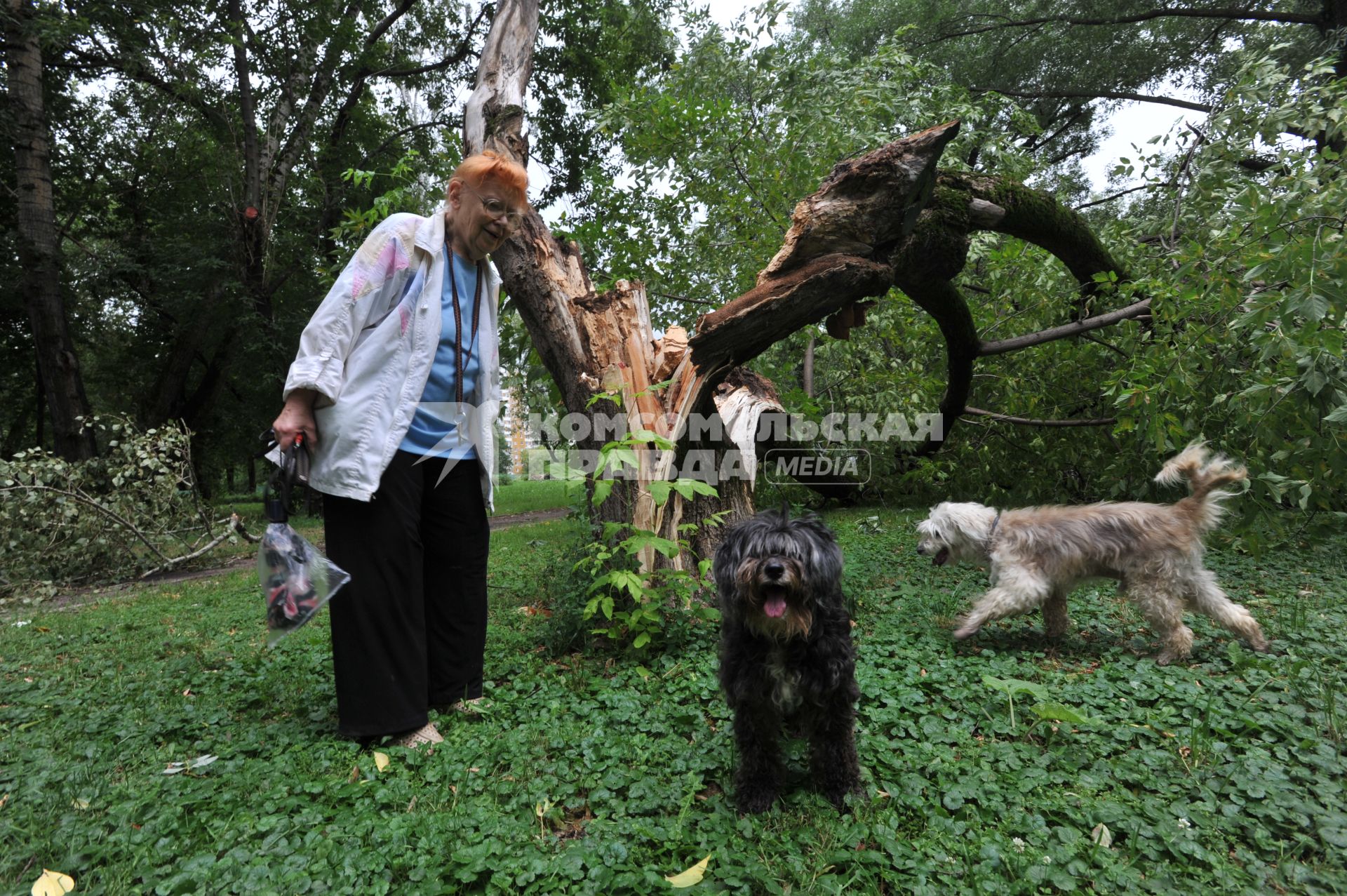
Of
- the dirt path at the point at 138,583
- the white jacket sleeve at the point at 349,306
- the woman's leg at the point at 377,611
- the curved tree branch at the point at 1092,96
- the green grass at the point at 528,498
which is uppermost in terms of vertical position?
the curved tree branch at the point at 1092,96

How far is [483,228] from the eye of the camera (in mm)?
3174

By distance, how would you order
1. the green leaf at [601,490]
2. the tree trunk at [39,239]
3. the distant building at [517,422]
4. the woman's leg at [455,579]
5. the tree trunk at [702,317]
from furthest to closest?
the tree trunk at [39,239] → the distant building at [517,422] → the tree trunk at [702,317] → the green leaf at [601,490] → the woman's leg at [455,579]

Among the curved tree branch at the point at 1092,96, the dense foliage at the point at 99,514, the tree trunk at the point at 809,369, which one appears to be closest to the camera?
the dense foliage at the point at 99,514

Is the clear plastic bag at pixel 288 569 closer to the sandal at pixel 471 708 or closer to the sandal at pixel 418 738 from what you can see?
the sandal at pixel 418 738

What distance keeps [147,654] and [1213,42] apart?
70.3 ft

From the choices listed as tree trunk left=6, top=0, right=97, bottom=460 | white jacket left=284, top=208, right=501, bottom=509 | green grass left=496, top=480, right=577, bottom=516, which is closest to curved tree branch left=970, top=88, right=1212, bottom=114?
green grass left=496, top=480, right=577, bottom=516

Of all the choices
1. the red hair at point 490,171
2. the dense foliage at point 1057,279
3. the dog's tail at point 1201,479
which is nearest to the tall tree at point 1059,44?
the dense foliage at point 1057,279

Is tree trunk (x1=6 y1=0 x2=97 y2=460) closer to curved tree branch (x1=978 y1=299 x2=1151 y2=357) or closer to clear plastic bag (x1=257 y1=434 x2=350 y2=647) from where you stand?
clear plastic bag (x1=257 y1=434 x2=350 y2=647)

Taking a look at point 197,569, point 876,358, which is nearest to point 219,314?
point 197,569

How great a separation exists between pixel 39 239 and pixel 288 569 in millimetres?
11511

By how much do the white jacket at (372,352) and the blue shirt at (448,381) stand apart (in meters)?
0.10

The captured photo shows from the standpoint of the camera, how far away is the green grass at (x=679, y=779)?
212 cm

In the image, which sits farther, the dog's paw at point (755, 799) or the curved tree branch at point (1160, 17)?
the curved tree branch at point (1160, 17)

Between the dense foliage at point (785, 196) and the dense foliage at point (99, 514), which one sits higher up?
the dense foliage at point (785, 196)
